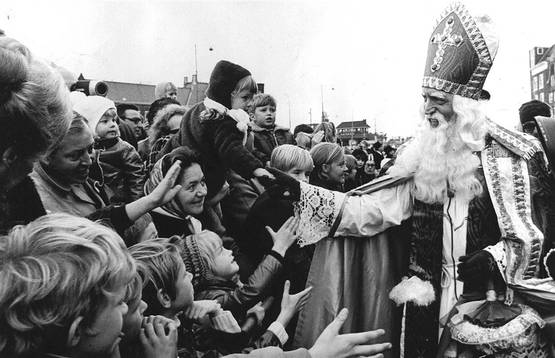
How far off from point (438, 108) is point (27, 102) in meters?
2.19

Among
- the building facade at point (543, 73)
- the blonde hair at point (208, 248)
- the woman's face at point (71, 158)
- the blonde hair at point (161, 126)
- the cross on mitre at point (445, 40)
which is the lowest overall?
the blonde hair at point (208, 248)

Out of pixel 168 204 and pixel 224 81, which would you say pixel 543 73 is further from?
pixel 168 204

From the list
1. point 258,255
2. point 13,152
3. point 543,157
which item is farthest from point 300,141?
point 13,152

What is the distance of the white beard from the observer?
112 inches

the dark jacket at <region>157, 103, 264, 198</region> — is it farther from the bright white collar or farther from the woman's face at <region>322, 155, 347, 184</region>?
the woman's face at <region>322, 155, 347, 184</region>

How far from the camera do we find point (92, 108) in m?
3.57

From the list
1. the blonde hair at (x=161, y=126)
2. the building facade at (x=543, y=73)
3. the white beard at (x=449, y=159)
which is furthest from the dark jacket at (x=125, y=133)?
the building facade at (x=543, y=73)

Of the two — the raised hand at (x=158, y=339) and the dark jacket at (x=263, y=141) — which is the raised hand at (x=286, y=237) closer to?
the raised hand at (x=158, y=339)

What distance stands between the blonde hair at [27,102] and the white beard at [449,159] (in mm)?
1975

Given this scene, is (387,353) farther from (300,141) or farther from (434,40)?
(300,141)

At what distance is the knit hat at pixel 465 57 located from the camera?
9.61 feet

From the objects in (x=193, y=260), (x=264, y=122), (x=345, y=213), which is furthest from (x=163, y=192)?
(x=264, y=122)

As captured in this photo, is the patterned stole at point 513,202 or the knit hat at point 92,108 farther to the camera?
the knit hat at point 92,108

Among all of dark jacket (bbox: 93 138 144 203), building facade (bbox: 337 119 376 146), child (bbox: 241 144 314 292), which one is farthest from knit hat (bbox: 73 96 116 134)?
building facade (bbox: 337 119 376 146)
